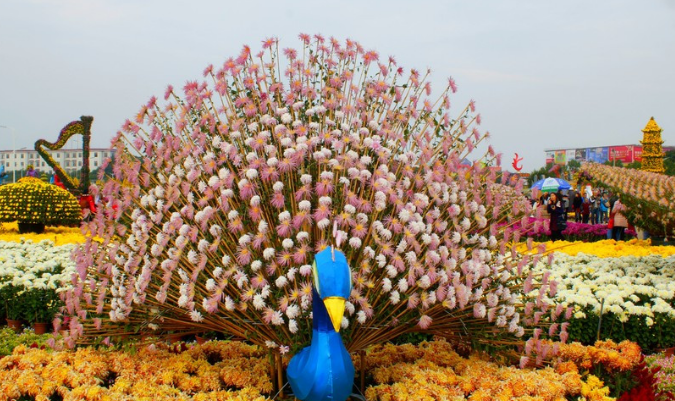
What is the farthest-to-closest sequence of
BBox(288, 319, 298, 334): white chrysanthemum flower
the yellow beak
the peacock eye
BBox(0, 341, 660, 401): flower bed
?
1. BBox(0, 341, 660, 401): flower bed
2. BBox(288, 319, 298, 334): white chrysanthemum flower
3. the peacock eye
4. the yellow beak

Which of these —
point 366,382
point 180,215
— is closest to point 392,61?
point 180,215

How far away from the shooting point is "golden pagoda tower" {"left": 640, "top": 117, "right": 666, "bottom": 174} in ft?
94.1

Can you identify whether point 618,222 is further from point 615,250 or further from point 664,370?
point 664,370

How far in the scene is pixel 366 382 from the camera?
4.00 metres

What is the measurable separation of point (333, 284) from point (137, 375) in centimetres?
160

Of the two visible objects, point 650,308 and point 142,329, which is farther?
point 650,308

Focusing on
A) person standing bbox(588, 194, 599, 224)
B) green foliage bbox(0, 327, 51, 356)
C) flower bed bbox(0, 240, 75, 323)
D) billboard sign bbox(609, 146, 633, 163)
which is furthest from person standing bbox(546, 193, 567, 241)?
billboard sign bbox(609, 146, 633, 163)

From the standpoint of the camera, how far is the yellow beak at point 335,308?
2900 mm

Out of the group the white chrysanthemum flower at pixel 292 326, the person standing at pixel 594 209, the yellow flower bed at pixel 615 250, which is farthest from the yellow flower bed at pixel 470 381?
the person standing at pixel 594 209

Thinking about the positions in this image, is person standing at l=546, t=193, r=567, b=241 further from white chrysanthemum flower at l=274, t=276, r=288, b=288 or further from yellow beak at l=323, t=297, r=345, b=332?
yellow beak at l=323, t=297, r=345, b=332

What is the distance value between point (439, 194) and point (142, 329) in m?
2.00

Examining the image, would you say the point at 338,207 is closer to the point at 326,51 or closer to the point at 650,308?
the point at 326,51

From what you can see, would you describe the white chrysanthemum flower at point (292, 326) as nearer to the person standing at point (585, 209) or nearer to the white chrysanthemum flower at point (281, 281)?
the white chrysanthemum flower at point (281, 281)

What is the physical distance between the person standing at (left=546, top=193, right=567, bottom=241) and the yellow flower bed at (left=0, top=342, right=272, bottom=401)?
1062cm
